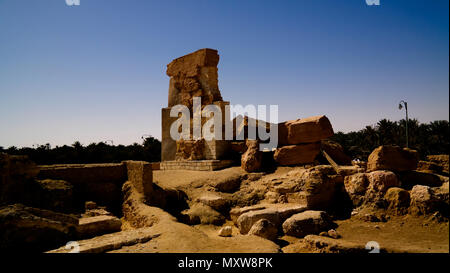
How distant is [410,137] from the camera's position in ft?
78.3

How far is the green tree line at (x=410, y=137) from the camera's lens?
904 inches

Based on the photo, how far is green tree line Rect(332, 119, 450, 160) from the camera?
2297 centimetres

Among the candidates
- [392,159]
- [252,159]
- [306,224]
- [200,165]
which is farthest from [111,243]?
[392,159]

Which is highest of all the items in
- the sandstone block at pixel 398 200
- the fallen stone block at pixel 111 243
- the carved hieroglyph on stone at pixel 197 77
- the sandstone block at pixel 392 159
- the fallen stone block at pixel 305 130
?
the carved hieroglyph on stone at pixel 197 77

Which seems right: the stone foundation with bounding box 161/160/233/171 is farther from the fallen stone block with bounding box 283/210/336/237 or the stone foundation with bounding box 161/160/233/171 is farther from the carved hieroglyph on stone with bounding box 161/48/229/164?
the fallen stone block with bounding box 283/210/336/237

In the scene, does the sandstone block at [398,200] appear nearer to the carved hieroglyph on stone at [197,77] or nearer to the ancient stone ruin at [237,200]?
the ancient stone ruin at [237,200]

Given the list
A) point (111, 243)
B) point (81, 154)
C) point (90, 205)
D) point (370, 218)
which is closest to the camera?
point (111, 243)

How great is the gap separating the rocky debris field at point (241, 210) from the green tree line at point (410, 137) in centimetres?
1596

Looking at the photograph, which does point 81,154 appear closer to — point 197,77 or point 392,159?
point 197,77

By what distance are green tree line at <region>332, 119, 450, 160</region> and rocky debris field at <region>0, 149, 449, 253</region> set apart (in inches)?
628

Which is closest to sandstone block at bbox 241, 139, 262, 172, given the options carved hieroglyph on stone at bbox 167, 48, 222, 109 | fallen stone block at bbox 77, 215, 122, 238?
carved hieroglyph on stone at bbox 167, 48, 222, 109

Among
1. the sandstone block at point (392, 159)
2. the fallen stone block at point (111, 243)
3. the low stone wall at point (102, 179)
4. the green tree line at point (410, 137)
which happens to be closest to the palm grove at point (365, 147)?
the green tree line at point (410, 137)

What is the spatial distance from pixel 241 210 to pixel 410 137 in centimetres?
2311
